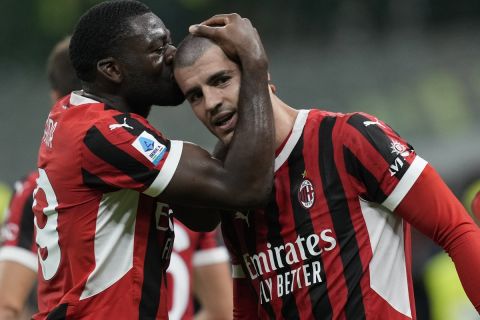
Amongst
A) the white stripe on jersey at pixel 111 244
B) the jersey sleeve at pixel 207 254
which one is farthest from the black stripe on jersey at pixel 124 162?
the jersey sleeve at pixel 207 254

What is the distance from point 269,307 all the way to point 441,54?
27.9ft

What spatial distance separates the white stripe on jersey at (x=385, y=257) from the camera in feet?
12.3

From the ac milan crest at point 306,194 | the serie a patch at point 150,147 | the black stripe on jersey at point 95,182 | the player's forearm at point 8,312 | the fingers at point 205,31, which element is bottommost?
the player's forearm at point 8,312

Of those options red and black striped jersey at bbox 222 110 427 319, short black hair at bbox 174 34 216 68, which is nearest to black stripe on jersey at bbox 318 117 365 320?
red and black striped jersey at bbox 222 110 427 319

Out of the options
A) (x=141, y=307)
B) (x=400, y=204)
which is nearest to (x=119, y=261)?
(x=141, y=307)

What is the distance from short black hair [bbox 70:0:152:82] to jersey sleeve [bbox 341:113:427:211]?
92 cm

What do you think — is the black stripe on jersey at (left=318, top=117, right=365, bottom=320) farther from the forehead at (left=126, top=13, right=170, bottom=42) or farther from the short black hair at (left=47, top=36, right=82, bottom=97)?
the short black hair at (left=47, top=36, right=82, bottom=97)

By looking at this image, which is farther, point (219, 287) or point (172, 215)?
point (219, 287)

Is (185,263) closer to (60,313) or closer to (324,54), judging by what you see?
(60,313)

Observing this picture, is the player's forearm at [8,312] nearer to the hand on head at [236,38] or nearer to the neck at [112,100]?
the neck at [112,100]

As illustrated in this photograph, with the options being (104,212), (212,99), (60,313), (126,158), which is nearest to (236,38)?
(212,99)

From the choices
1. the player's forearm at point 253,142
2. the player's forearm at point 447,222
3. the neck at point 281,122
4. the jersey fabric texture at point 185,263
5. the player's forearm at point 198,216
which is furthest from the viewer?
the jersey fabric texture at point 185,263

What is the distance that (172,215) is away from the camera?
163 inches

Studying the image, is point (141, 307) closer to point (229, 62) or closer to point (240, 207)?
point (240, 207)
